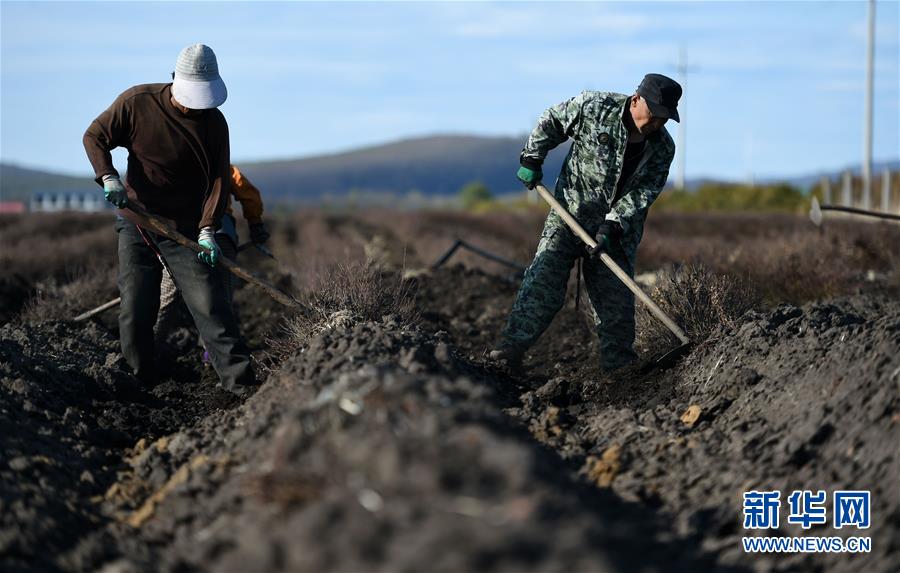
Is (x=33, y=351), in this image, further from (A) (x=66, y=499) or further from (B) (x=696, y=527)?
(B) (x=696, y=527)

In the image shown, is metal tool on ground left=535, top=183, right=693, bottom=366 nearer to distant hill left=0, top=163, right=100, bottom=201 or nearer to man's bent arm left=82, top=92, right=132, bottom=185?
man's bent arm left=82, top=92, right=132, bottom=185

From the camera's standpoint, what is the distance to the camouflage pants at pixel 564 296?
6.81 m

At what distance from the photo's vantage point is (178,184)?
658 cm

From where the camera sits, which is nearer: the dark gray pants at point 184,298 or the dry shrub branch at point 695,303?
the dark gray pants at point 184,298

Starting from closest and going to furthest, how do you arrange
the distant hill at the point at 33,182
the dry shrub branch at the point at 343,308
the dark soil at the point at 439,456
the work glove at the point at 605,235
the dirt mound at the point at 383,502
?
the dirt mound at the point at 383,502 < the dark soil at the point at 439,456 < the dry shrub branch at the point at 343,308 < the work glove at the point at 605,235 < the distant hill at the point at 33,182

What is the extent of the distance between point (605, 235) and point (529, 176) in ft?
2.18

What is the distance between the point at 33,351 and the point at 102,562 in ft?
12.2

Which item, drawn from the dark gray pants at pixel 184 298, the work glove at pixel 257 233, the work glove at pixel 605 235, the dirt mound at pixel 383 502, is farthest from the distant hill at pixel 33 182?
the dirt mound at pixel 383 502

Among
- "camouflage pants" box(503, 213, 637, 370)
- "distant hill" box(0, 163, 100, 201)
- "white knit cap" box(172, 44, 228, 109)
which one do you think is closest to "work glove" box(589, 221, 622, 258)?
"camouflage pants" box(503, 213, 637, 370)

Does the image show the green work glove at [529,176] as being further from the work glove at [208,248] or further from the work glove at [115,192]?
the work glove at [115,192]

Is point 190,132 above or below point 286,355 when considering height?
above

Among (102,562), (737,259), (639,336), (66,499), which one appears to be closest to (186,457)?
(66,499)

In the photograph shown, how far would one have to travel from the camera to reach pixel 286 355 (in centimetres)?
644

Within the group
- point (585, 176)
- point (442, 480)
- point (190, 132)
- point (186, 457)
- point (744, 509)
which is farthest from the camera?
point (585, 176)
